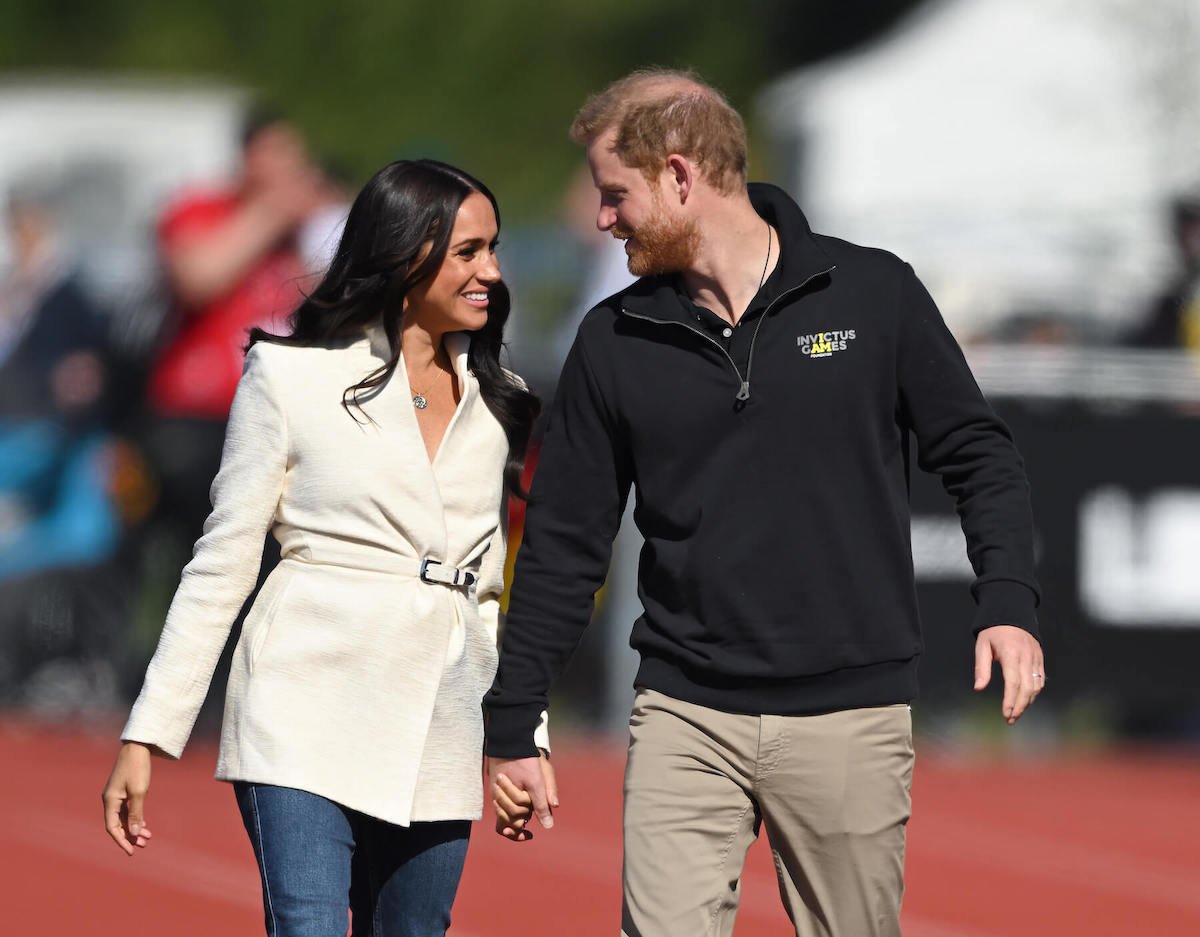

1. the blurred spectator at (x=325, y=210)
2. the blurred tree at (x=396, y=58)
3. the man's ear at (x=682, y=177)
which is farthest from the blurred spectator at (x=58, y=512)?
the blurred tree at (x=396, y=58)

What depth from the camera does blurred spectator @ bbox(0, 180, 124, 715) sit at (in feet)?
42.9

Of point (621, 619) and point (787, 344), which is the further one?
point (621, 619)

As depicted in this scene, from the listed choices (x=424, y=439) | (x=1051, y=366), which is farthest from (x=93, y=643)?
(x=424, y=439)

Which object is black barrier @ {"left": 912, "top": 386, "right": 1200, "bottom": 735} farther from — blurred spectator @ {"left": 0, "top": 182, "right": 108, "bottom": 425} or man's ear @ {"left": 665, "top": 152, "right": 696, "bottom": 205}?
man's ear @ {"left": 665, "top": 152, "right": 696, "bottom": 205}

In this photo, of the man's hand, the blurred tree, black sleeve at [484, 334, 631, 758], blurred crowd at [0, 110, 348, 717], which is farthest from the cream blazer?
the blurred tree

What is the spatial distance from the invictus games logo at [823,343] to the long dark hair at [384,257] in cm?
74

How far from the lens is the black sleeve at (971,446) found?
14.1ft

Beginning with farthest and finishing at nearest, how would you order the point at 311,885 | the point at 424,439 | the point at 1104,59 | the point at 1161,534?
the point at 1104,59
the point at 1161,534
the point at 424,439
the point at 311,885

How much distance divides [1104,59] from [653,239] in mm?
20515

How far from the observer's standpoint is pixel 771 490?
13.9 feet

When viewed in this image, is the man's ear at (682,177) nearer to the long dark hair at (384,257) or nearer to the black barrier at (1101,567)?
the long dark hair at (384,257)

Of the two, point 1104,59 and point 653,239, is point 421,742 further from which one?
point 1104,59

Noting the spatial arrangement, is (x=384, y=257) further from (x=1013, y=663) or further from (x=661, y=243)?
(x=1013, y=663)

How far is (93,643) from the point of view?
13.1m
